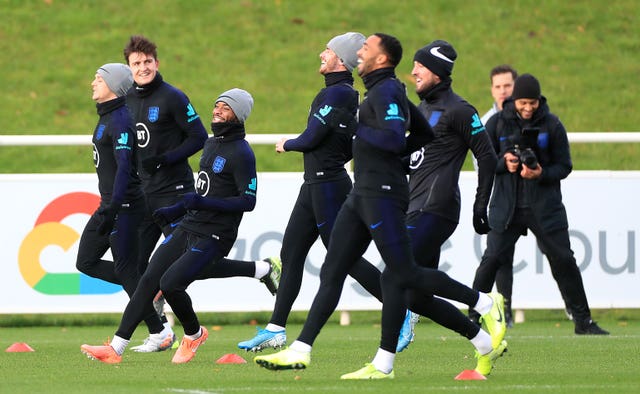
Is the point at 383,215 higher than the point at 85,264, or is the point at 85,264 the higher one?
the point at 383,215

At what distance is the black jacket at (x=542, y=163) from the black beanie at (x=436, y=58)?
2.89m

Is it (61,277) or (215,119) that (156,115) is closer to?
(215,119)

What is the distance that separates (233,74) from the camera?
23.9 metres

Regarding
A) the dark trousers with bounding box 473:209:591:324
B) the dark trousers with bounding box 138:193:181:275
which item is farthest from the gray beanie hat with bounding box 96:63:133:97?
the dark trousers with bounding box 473:209:591:324

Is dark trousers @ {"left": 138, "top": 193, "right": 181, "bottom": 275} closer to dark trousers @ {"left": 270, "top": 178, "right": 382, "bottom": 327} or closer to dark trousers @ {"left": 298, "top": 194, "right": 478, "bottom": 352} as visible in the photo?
dark trousers @ {"left": 270, "top": 178, "right": 382, "bottom": 327}

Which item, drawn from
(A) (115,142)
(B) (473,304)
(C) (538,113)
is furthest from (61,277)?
(B) (473,304)

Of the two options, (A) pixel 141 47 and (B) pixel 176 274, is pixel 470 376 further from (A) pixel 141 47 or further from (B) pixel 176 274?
(A) pixel 141 47

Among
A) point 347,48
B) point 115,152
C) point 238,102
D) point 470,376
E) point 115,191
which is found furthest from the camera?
point 115,152

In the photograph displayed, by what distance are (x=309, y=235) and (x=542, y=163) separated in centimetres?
295

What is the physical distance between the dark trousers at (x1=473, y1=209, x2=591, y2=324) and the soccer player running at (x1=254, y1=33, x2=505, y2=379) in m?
4.09

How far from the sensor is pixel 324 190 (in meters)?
10.6

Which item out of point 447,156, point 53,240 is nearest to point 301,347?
point 447,156

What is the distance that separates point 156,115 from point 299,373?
2.70 meters

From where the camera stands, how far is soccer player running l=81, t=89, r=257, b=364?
10.2 meters
